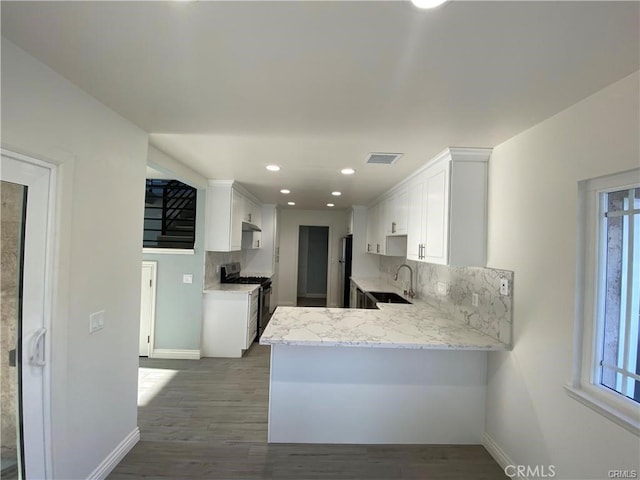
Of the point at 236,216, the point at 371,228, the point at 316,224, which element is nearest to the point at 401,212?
the point at 371,228

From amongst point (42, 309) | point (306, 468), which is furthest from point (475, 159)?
point (42, 309)

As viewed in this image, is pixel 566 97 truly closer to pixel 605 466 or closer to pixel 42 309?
pixel 605 466

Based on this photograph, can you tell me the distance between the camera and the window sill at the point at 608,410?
1.33m

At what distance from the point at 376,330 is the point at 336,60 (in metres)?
1.92

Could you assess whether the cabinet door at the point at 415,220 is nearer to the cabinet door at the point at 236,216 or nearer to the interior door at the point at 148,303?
the cabinet door at the point at 236,216

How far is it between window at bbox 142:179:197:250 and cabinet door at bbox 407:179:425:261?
2.81 m

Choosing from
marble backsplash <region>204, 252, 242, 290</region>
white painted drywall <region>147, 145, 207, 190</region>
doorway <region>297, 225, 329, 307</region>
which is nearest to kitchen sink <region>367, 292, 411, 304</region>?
marble backsplash <region>204, 252, 242, 290</region>

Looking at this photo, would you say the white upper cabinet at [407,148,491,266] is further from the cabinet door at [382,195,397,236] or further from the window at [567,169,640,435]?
the cabinet door at [382,195,397,236]

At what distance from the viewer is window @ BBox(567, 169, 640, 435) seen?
142 cm

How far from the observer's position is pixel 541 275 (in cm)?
186

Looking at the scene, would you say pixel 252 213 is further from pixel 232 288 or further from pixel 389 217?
pixel 389 217

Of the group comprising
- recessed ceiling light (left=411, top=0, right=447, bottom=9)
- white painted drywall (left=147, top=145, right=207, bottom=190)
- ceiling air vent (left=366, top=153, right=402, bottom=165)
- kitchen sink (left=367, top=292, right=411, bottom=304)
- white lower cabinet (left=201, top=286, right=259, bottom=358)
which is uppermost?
recessed ceiling light (left=411, top=0, right=447, bottom=9)

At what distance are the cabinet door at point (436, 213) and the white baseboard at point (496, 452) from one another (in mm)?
1393

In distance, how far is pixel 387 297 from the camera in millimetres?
4359
